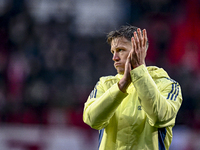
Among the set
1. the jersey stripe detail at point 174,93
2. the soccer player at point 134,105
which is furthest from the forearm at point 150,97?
the jersey stripe detail at point 174,93

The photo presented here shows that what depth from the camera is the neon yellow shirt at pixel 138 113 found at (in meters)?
1.16

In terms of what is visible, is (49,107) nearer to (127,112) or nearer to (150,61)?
(150,61)

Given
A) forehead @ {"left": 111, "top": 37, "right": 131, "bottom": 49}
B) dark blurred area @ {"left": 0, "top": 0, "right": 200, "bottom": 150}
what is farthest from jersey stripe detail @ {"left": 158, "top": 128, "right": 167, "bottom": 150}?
dark blurred area @ {"left": 0, "top": 0, "right": 200, "bottom": 150}

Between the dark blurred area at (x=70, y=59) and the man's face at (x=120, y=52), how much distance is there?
2.62 meters

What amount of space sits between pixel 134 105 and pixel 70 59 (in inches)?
137

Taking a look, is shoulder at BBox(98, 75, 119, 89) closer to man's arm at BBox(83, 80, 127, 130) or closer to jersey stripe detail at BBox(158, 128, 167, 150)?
man's arm at BBox(83, 80, 127, 130)

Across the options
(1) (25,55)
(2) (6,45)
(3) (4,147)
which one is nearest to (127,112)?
(3) (4,147)

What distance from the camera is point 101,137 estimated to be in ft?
4.66

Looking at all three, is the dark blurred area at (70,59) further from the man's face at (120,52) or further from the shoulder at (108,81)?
the man's face at (120,52)

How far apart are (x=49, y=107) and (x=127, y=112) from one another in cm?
320

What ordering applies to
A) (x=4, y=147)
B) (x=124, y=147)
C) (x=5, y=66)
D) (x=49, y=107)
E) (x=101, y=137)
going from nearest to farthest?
(x=124, y=147), (x=101, y=137), (x=4, y=147), (x=49, y=107), (x=5, y=66)

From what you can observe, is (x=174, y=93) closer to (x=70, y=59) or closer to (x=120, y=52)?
(x=120, y=52)

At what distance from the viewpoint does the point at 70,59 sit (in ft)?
15.4

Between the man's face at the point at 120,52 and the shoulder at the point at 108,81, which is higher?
the man's face at the point at 120,52
